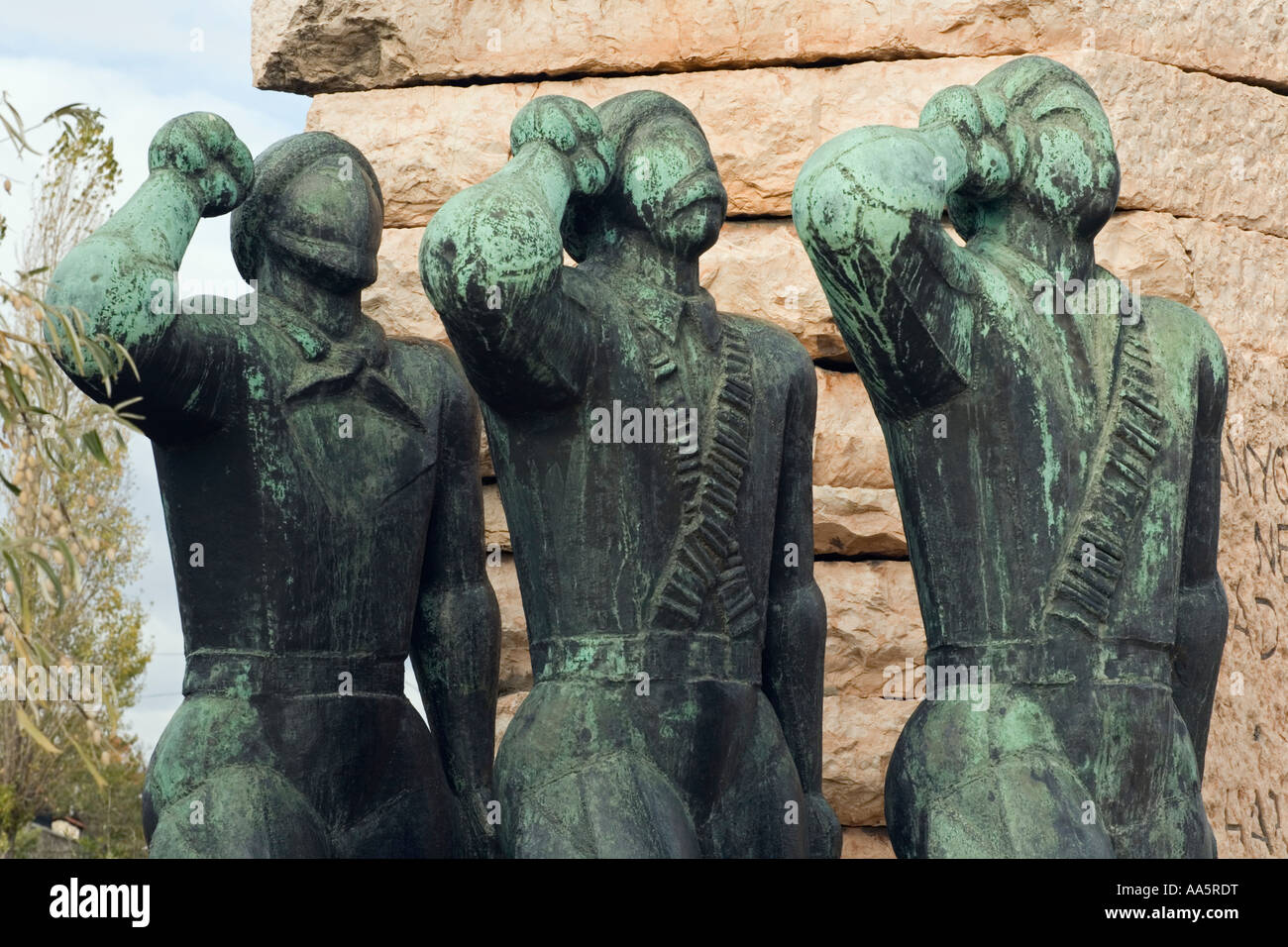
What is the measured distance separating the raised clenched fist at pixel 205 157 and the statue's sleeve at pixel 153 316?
0.05 m

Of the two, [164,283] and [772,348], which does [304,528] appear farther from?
[772,348]

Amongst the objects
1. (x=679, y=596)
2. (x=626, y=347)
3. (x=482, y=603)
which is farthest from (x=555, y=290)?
(x=482, y=603)

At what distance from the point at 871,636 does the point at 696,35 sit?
79.3 inches

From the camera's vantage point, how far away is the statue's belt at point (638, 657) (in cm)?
479

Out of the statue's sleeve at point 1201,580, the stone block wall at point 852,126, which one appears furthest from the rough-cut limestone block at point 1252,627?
the statue's sleeve at point 1201,580

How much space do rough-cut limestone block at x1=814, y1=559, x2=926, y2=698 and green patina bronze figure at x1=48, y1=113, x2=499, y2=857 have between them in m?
1.64

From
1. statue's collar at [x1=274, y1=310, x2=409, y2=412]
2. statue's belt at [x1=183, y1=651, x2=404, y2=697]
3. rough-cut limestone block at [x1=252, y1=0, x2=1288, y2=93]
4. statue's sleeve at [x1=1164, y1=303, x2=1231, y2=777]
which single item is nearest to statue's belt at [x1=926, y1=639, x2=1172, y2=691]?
statue's sleeve at [x1=1164, y1=303, x2=1231, y2=777]

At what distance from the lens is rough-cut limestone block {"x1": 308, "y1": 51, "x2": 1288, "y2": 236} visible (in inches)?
271

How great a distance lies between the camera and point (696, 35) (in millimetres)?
7172
